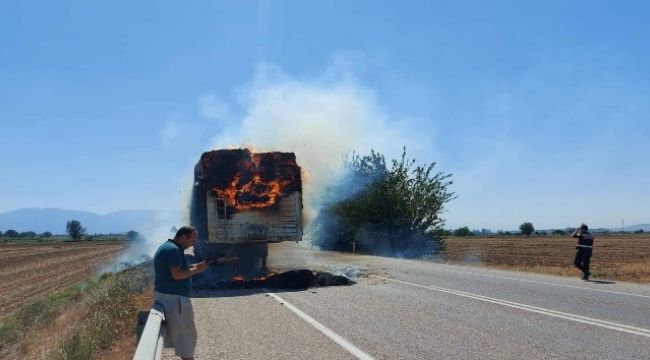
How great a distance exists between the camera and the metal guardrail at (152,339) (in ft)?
16.6

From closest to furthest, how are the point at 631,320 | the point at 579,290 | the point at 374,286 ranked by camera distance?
the point at 631,320
the point at 579,290
the point at 374,286

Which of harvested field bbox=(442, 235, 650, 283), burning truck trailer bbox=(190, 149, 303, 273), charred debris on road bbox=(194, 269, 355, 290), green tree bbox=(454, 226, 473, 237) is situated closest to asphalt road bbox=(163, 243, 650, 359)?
charred debris on road bbox=(194, 269, 355, 290)

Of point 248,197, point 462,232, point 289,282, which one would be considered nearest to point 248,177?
point 248,197

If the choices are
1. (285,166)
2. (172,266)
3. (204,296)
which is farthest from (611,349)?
(285,166)

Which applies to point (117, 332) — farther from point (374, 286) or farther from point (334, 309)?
point (374, 286)

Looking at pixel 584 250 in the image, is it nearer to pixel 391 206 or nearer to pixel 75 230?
pixel 391 206

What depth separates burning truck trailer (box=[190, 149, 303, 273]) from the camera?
57.4 ft

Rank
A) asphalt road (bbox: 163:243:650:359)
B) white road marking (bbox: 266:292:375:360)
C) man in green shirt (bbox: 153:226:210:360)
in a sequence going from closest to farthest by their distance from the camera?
man in green shirt (bbox: 153:226:210:360)
white road marking (bbox: 266:292:375:360)
asphalt road (bbox: 163:243:650:359)

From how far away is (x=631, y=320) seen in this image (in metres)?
9.80

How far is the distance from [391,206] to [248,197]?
17.3m

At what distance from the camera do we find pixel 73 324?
51.7 ft

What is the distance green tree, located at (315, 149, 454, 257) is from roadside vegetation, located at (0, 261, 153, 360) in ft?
46.7

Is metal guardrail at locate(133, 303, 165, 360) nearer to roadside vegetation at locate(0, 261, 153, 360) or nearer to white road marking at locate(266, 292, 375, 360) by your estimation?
white road marking at locate(266, 292, 375, 360)

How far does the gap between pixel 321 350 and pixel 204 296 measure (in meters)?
7.61
